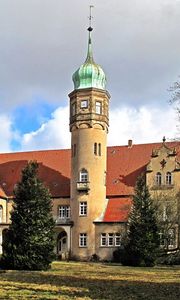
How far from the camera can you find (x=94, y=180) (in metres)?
57.5

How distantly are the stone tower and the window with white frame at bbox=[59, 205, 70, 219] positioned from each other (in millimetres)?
1780

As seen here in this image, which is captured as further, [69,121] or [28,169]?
[69,121]

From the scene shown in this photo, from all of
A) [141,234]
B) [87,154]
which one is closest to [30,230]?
[141,234]

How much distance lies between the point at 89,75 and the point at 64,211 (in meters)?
15.1

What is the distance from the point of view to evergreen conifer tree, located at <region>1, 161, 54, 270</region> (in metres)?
33.5

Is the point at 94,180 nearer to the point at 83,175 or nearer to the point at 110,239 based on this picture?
the point at 83,175

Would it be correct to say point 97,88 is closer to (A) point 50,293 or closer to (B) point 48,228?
(B) point 48,228

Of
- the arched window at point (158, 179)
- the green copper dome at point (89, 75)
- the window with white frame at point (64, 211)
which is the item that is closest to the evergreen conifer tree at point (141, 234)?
the arched window at point (158, 179)

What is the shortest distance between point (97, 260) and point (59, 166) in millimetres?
13296

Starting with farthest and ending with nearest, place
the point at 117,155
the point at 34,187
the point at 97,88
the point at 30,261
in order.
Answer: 1. the point at 117,155
2. the point at 97,88
3. the point at 34,187
4. the point at 30,261

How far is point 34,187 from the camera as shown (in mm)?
35656

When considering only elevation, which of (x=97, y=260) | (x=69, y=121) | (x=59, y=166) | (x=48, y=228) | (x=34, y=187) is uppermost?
(x=69, y=121)

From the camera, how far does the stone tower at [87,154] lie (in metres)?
56.9

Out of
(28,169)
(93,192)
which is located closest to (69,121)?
(93,192)
